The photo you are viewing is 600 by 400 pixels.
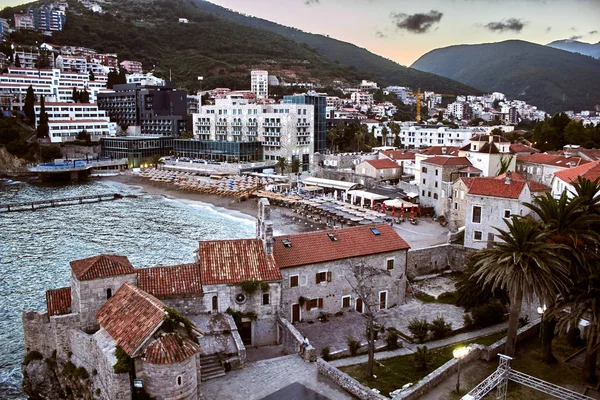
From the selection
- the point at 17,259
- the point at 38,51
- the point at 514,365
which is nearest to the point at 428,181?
the point at 514,365

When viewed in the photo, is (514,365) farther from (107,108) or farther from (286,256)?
(107,108)

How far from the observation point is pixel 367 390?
824 inches

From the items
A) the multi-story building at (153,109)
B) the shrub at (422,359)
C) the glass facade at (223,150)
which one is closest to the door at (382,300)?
the shrub at (422,359)

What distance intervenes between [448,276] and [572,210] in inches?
715

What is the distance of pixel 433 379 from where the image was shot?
21.8 m

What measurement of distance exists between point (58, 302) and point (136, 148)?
340 ft

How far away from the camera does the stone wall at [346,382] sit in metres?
20.8

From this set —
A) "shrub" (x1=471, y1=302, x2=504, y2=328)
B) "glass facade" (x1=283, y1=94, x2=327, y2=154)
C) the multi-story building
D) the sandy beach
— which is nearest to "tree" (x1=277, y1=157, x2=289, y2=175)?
"glass facade" (x1=283, y1=94, x2=327, y2=154)

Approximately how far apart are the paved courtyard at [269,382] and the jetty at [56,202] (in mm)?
66813

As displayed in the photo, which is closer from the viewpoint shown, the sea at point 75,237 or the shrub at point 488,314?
the shrub at point 488,314

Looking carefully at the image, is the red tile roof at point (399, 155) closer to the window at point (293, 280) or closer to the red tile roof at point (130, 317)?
the window at point (293, 280)

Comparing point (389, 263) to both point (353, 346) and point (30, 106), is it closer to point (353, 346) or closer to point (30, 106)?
point (353, 346)

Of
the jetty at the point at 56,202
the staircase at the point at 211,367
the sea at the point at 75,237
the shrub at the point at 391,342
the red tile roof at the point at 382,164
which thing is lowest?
the sea at the point at 75,237

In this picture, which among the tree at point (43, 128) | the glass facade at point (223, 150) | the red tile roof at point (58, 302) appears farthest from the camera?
the tree at point (43, 128)
